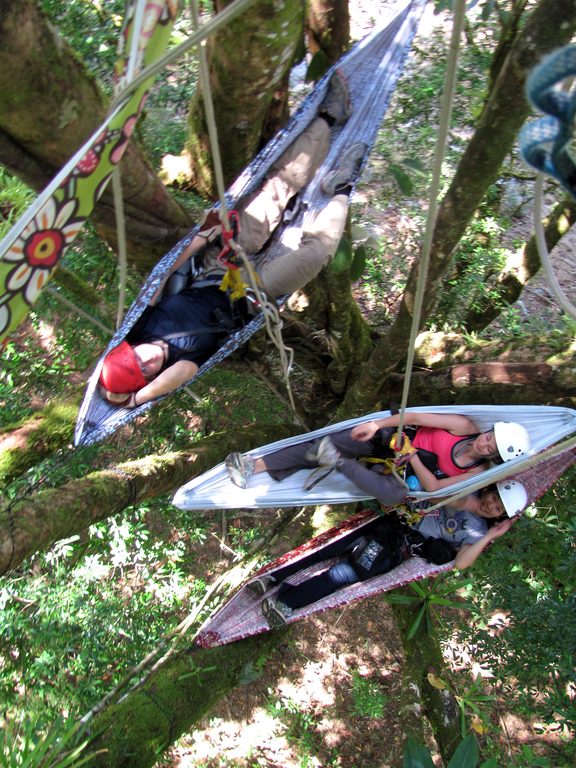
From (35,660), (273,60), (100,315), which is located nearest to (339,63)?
(273,60)

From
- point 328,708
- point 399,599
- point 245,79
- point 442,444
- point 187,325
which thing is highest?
point 245,79

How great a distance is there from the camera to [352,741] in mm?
3281

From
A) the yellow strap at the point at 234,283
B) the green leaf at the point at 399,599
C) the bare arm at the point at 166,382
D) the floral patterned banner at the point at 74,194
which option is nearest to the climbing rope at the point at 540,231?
the floral patterned banner at the point at 74,194

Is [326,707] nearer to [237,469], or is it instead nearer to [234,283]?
[237,469]

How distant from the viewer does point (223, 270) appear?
2354 millimetres

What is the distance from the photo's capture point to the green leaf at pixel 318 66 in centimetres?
244

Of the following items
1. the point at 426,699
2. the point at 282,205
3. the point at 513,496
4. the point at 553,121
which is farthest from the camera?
the point at 426,699

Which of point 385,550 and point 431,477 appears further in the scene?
point 385,550

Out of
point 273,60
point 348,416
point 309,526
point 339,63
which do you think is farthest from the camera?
point 309,526

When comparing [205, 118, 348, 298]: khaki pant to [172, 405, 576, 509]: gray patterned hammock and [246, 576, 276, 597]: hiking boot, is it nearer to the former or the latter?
[172, 405, 576, 509]: gray patterned hammock

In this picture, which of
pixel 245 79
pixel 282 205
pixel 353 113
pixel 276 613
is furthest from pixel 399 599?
pixel 245 79

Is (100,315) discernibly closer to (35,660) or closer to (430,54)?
(35,660)

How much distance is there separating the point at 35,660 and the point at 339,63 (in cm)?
295

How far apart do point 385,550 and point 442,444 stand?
0.50 m
